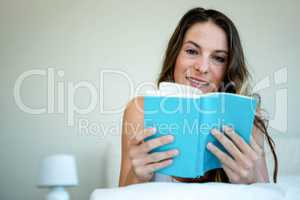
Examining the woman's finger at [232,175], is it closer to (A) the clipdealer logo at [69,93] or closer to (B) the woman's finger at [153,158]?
(B) the woman's finger at [153,158]

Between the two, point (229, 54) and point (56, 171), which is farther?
point (229, 54)

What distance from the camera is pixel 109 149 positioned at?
1.81m

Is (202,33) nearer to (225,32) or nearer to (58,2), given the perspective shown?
→ (225,32)

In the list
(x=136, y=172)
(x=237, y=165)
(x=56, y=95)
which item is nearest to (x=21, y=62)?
(x=56, y=95)

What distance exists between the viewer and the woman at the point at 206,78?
1076mm

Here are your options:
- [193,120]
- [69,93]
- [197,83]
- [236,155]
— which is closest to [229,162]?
[236,155]

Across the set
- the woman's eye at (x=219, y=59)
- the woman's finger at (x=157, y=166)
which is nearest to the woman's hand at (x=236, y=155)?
the woman's finger at (x=157, y=166)

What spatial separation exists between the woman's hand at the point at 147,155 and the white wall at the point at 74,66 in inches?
26.3

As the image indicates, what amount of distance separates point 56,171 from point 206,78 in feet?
2.99

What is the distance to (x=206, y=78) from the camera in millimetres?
1436

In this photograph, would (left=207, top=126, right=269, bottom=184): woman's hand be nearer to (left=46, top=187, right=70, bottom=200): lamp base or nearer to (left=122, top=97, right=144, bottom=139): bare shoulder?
(left=122, top=97, right=144, bottom=139): bare shoulder

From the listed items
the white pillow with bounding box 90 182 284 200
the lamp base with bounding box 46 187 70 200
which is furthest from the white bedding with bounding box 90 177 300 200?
the lamp base with bounding box 46 187 70 200

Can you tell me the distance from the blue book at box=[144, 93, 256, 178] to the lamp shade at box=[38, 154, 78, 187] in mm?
398

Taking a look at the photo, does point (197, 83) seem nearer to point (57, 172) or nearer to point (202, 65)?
point (202, 65)
